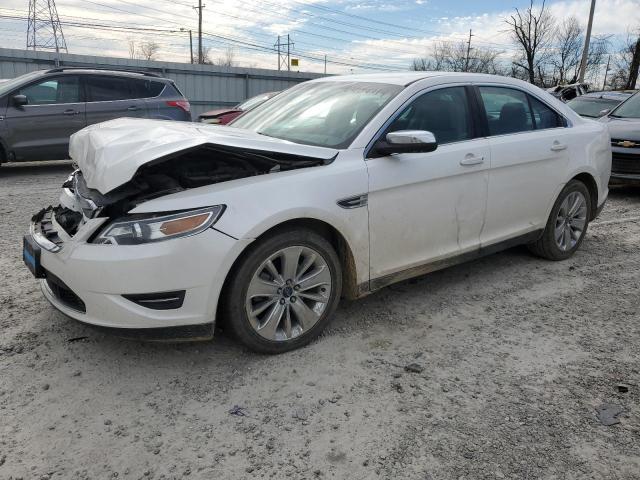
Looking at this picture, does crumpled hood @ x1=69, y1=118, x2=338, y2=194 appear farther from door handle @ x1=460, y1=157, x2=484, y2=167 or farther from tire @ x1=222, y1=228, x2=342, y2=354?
door handle @ x1=460, y1=157, x2=484, y2=167

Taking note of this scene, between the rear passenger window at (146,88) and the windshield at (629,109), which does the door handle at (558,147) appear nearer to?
the windshield at (629,109)

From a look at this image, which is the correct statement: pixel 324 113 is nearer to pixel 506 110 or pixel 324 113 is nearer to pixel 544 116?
pixel 506 110

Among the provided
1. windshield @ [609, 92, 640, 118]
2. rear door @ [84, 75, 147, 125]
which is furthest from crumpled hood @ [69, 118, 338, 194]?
windshield @ [609, 92, 640, 118]

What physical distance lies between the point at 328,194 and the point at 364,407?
1.22m

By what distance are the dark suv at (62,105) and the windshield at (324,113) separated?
19.4 ft

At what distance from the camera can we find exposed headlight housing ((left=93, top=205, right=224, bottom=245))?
2.75 metres

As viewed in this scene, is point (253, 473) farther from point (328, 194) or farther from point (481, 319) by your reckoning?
point (481, 319)

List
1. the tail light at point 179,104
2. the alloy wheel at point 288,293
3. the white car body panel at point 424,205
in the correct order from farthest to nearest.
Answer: the tail light at point 179,104 → the white car body panel at point 424,205 → the alloy wheel at point 288,293

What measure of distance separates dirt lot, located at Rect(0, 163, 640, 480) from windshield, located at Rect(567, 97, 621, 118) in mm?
8861

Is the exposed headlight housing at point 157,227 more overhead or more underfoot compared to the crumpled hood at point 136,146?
more underfoot

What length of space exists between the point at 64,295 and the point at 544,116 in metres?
4.06

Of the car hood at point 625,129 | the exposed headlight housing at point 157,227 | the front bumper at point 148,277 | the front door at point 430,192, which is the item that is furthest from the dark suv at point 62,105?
the car hood at point 625,129

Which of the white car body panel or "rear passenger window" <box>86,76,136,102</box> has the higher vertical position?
"rear passenger window" <box>86,76,136,102</box>

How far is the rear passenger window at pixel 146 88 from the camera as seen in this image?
32.3 feet
